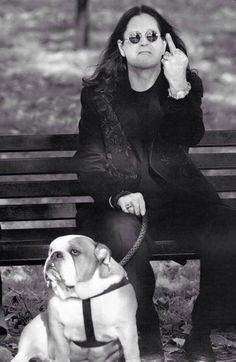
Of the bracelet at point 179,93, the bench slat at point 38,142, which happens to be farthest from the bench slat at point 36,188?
the bracelet at point 179,93

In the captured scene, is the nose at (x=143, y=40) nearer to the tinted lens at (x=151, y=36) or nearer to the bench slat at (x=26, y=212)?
the tinted lens at (x=151, y=36)

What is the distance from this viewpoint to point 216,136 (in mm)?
4066

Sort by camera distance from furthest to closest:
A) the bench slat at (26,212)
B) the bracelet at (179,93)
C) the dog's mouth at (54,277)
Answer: the bench slat at (26,212) → the bracelet at (179,93) → the dog's mouth at (54,277)

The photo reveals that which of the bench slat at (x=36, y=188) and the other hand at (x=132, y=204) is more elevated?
the other hand at (x=132, y=204)

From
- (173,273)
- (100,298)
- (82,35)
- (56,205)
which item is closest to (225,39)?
(82,35)

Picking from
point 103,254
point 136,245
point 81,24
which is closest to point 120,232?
point 136,245

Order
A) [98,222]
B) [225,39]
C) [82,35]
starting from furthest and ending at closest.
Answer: [225,39] → [82,35] → [98,222]

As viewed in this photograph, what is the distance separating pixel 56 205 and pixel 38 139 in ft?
1.08

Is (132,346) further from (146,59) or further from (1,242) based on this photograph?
(146,59)

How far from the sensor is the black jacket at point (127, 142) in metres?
3.36

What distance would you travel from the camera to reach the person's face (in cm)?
333

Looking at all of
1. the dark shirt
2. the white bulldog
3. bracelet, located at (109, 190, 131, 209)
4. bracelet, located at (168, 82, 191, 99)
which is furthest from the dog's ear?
bracelet, located at (168, 82, 191, 99)

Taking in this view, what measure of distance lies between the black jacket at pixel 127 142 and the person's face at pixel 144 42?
4.0 inches

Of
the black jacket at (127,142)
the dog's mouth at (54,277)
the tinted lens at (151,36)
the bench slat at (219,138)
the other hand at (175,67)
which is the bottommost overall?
the dog's mouth at (54,277)
